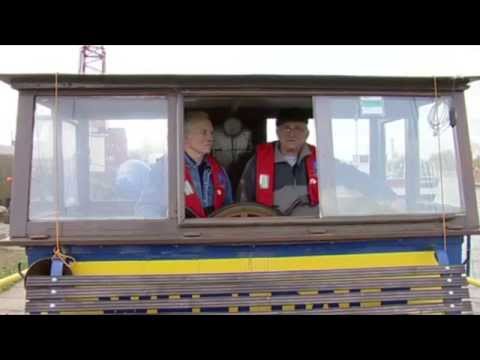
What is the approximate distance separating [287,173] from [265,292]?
3.72 feet

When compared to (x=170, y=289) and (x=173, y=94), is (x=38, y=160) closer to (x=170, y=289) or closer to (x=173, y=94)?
(x=173, y=94)

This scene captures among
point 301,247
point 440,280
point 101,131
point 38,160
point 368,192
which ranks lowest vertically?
point 440,280

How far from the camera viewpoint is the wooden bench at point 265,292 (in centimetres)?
246

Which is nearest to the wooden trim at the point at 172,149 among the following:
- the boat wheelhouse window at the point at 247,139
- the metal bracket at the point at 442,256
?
the boat wheelhouse window at the point at 247,139

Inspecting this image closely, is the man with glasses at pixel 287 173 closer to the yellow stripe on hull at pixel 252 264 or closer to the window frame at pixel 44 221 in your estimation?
the yellow stripe on hull at pixel 252 264

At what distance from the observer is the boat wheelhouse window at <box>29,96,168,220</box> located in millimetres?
2607

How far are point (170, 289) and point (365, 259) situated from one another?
1166 mm

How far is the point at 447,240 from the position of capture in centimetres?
276

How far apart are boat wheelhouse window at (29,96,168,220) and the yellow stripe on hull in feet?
0.92

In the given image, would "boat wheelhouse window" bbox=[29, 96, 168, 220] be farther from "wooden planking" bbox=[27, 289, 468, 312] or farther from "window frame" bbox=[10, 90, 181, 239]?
"wooden planking" bbox=[27, 289, 468, 312]

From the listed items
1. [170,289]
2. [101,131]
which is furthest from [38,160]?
[170,289]

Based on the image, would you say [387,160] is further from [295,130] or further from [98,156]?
[98,156]

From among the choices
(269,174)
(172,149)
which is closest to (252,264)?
(172,149)

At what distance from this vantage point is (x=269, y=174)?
341cm
